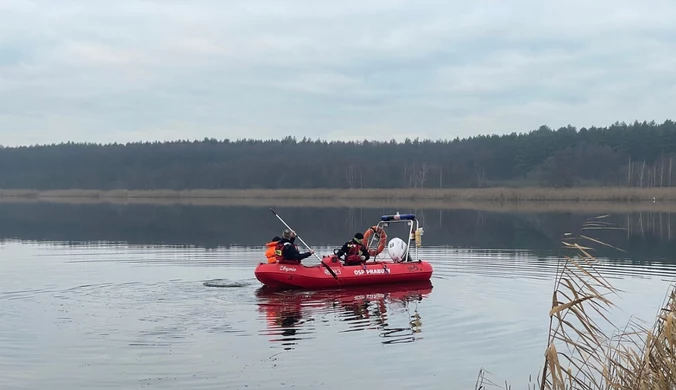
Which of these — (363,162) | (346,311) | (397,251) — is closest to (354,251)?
(397,251)

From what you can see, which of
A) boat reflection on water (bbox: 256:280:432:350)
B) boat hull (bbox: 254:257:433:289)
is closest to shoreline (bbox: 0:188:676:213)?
boat hull (bbox: 254:257:433:289)

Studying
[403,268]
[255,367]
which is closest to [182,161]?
[403,268]

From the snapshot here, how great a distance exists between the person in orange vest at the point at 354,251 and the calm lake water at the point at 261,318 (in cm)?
84

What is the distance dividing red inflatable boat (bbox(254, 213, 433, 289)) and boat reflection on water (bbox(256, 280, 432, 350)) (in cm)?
18

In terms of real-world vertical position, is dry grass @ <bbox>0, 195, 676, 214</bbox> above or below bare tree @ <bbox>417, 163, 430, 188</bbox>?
below

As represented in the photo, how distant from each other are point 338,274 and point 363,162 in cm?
9038

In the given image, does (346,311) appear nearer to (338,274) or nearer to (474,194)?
(338,274)

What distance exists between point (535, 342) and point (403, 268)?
6834 mm

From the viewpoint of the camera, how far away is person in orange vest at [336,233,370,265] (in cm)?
1806

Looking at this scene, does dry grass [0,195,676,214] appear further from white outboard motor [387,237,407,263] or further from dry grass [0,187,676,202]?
white outboard motor [387,237,407,263]

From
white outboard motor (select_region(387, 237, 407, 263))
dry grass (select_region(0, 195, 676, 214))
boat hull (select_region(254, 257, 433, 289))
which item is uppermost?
dry grass (select_region(0, 195, 676, 214))

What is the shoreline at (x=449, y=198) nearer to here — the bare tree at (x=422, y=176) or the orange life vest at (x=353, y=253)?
the bare tree at (x=422, y=176)

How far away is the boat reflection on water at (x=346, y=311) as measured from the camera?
12.3 metres

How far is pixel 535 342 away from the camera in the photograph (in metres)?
11.7
